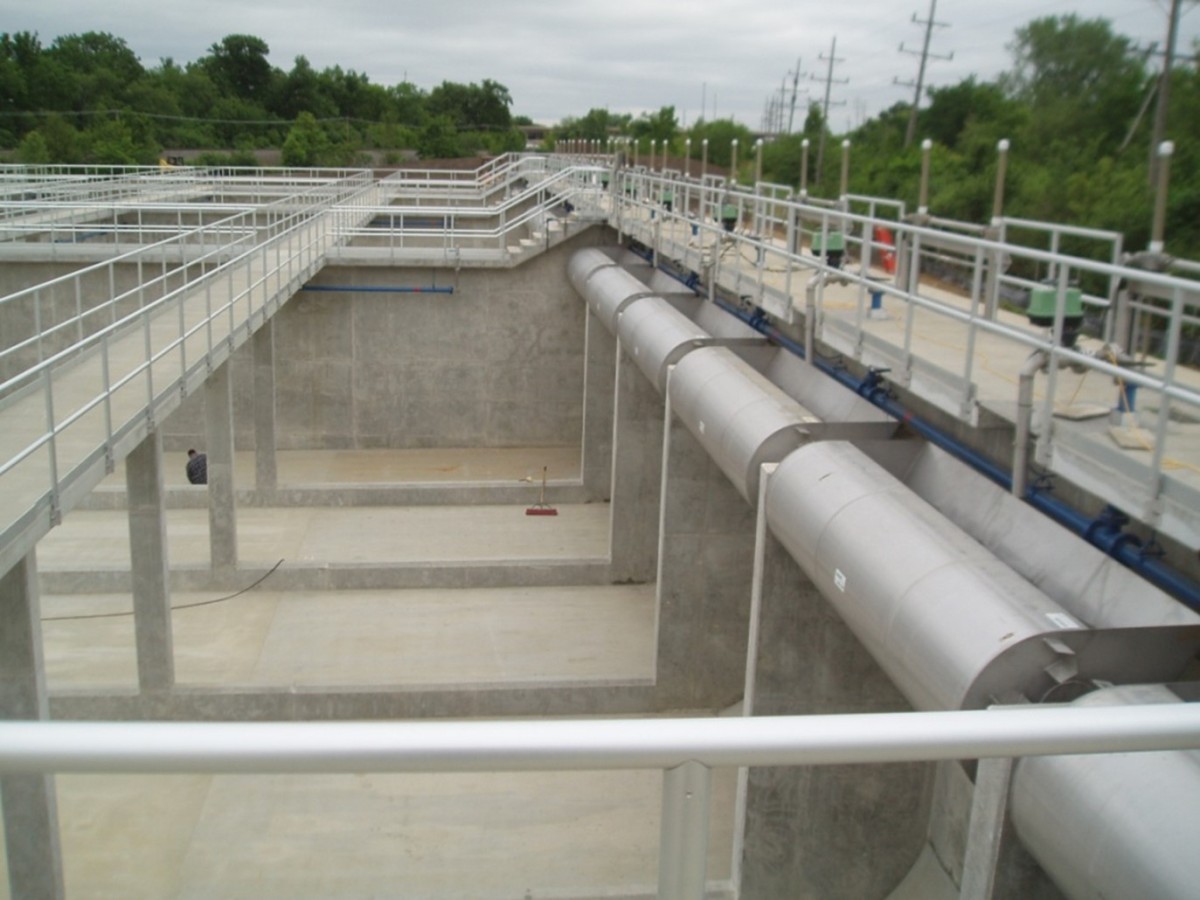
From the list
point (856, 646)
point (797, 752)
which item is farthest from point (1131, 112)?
point (797, 752)

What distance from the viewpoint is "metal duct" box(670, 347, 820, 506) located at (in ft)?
26.2

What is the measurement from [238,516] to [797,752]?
18.0 meters

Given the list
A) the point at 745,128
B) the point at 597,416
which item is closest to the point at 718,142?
A: the point at 745,128

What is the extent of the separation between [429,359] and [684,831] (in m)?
21.4

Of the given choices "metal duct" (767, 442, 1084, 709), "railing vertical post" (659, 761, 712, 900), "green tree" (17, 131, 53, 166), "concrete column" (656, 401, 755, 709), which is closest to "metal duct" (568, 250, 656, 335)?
"concrete column" (656, 401, 755, 709)

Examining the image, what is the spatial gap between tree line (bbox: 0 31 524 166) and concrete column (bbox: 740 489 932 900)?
49.2 m

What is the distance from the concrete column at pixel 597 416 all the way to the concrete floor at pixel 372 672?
0.51 meters

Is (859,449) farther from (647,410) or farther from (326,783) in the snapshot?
(647,410)

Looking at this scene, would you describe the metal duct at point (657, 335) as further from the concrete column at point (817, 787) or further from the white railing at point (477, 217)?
the white railing at point (477, 217)

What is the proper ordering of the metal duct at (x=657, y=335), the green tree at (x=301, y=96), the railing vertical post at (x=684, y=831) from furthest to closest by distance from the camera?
the green tree at (x=301, y=96)
the metal duct at (x=657, y=335)
the railing vertical post at (x=684, y=831)

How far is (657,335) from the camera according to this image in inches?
484

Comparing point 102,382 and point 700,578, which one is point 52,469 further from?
point 700,578

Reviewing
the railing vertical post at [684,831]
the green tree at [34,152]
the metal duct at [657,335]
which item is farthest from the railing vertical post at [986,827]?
the green tree at [34,152]

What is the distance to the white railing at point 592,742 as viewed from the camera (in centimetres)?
112
